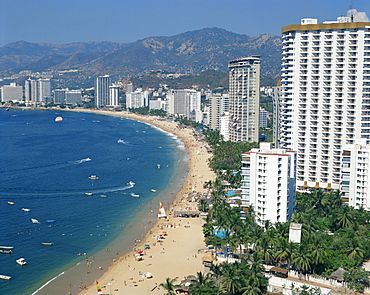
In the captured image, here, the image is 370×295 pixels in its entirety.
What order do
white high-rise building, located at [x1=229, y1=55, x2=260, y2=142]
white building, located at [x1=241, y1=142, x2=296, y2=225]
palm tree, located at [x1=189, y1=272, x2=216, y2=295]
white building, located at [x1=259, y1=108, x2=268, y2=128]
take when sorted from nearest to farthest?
palm tree, located at [x1=189, y1=272, x2=216, y2=295], white building, located at [x1=241, y1=142, x2=296, y2=225], white high-rise building, located at [x1=229, y1=55, x2=260, y2=142], white building, located at [x1=259, y1=108, x2=268, y2=128]

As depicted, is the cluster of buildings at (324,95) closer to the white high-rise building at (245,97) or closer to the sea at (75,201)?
the sea at (75,201)

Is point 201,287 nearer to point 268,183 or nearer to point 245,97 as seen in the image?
point 268,183

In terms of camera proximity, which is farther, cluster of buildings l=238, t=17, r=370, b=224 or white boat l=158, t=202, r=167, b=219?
white boat l=158, t=202, r=167, b=219

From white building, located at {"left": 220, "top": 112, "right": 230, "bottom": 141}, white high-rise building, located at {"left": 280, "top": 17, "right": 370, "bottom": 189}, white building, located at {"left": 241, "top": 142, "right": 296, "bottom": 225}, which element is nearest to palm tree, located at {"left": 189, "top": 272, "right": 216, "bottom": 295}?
white building, located at {"left": 241, "top": 142, "right": 296, "bottom": 225}

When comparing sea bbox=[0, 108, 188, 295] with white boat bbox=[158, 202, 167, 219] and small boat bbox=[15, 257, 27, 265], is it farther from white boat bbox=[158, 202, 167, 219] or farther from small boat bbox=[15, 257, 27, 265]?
white boat bbox=[158, 202, 167, 219]

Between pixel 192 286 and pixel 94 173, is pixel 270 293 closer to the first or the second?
pixel 192 286

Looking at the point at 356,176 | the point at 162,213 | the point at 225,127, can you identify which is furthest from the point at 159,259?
the point at 225,127
